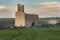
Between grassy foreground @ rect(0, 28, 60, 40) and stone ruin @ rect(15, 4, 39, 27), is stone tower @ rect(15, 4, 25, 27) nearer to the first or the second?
stone ruin @ rect(15, 4, 39, 27)

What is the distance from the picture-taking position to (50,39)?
33.9ft

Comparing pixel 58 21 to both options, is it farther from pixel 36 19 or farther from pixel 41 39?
pixel 41 39

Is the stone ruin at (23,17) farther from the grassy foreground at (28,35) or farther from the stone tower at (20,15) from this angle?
the grassy foreground at (28,35)

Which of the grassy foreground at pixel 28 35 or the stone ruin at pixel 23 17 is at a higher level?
the stone ruin at pixel 23 17

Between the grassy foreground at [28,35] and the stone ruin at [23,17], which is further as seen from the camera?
the stone ruin at [23,17]

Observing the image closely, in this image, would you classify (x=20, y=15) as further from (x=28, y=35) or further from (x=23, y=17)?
(x=28, y=35)

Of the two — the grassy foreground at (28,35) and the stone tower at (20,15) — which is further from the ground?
the stone tower at (20,15)

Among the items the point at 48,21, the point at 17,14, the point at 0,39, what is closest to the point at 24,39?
the point at 0,39

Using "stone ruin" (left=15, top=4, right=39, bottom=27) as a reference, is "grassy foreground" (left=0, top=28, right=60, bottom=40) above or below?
below

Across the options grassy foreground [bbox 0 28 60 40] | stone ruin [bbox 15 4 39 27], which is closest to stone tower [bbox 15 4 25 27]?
stone ruin [bbox 15 4 39 27]

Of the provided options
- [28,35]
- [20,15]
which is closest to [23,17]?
[20,15]

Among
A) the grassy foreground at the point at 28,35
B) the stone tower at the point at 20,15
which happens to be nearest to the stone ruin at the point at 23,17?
the stone tower at the point at 20,15

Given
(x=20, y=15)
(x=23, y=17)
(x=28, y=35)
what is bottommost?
(x=28, y=35)

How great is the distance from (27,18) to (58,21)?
4.64 meters
